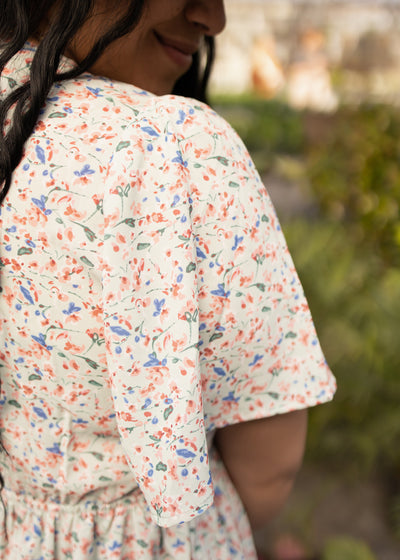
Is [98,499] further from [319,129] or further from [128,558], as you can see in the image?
[319,129]

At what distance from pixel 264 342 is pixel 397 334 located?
224 cm

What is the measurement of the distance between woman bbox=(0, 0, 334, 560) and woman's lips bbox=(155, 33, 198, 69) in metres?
0.01

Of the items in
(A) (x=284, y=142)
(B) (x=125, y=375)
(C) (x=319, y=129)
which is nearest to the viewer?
(B) (x=125, y=375)

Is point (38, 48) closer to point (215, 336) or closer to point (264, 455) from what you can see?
point (215, 336)

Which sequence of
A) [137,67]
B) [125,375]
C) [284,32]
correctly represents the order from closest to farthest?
[125,375] → [137,67] → [284,32]

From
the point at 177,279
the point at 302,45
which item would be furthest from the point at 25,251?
the point at 302,45

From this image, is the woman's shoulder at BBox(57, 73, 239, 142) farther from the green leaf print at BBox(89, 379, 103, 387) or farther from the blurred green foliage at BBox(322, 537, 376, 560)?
the blurred green foliage at BBox(322, 537, 376, 560)

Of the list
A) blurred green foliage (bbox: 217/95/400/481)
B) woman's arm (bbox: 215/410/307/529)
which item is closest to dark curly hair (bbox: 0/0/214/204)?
woman's arm (bbox: 215/410/307/529)

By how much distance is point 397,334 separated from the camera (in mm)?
2881

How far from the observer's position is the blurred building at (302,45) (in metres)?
13.0

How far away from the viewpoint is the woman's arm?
0.95m

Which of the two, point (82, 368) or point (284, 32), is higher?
point (82, 368)

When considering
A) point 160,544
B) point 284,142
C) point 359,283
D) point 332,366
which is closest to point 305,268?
point 359,283

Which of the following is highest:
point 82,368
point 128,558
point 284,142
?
point 82,368
